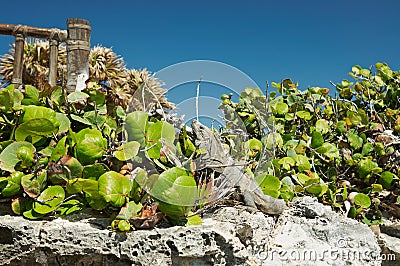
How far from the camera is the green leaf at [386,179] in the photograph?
8.17 feet

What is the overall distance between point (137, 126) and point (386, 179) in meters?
1.61

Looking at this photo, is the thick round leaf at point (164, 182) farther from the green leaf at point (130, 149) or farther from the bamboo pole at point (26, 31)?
the bamboo pole at point (26, 31)

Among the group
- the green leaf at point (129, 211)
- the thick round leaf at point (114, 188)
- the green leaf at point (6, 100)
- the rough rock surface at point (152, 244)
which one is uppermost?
the green leaf at point (6, 100)

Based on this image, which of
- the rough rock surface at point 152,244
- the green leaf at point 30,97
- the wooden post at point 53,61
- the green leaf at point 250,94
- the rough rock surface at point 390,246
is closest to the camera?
the rough rock surface at point 152,244

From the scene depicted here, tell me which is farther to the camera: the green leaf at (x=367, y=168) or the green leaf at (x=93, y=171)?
the green leaf at (x=367, y=168)

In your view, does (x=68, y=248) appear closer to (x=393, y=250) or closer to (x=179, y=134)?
(x=179, y=134)

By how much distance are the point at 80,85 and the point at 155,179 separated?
0.70 m

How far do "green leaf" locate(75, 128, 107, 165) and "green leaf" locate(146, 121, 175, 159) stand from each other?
169 mm

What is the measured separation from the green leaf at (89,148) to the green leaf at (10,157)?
198mm

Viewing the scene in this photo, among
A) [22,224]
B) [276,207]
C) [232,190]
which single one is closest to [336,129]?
[276,207]

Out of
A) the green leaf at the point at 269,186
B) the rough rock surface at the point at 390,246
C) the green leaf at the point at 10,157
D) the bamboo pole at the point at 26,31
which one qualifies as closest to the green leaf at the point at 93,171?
the green leaf at the point at 10,157

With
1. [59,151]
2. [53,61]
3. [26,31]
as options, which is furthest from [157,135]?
[26,31]

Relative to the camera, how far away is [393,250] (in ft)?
7.42

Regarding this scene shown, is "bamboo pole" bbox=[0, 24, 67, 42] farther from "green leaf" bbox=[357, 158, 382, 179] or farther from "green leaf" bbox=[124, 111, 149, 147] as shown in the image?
"green leaf" bbox=[357, 158, 382, 179]
